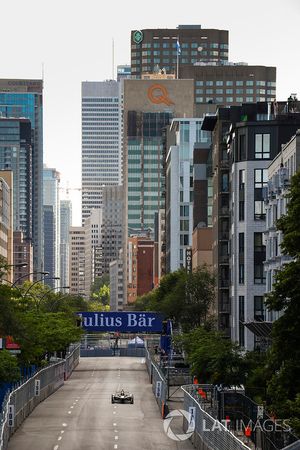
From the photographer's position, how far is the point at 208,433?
57.6m

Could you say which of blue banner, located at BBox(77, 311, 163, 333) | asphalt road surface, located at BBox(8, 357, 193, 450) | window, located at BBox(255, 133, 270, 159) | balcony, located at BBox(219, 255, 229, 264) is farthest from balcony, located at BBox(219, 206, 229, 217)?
asphalt road surface, located at BBox(8, 357, 193, 450)

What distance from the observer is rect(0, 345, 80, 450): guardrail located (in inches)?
2635

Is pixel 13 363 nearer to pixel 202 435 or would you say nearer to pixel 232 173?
pixel 202 435

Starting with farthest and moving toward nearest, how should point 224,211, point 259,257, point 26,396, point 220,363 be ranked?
point 224,211
point 259,257
point 26,396
point 220,363

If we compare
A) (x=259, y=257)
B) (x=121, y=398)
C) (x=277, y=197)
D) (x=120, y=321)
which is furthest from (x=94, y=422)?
(x=120, y=321)

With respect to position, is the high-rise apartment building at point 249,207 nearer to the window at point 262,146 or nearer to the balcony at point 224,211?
the window at point 262,146

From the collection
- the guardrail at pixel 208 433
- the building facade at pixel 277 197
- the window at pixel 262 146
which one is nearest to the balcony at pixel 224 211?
the window at pixel 262 146

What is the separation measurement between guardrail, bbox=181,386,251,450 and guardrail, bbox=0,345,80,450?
8.18m

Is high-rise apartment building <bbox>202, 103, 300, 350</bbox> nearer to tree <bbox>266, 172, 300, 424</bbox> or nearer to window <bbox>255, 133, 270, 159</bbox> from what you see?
window <bbox>255, 133, 270, 159</bbox>

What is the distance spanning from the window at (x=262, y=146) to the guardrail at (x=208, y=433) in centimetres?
5955

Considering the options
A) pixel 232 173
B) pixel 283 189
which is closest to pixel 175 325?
pixel 232 173

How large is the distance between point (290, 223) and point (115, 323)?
12244 centimetres

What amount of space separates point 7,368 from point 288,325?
29334mm

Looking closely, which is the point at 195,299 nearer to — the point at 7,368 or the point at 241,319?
the point at 241,319
